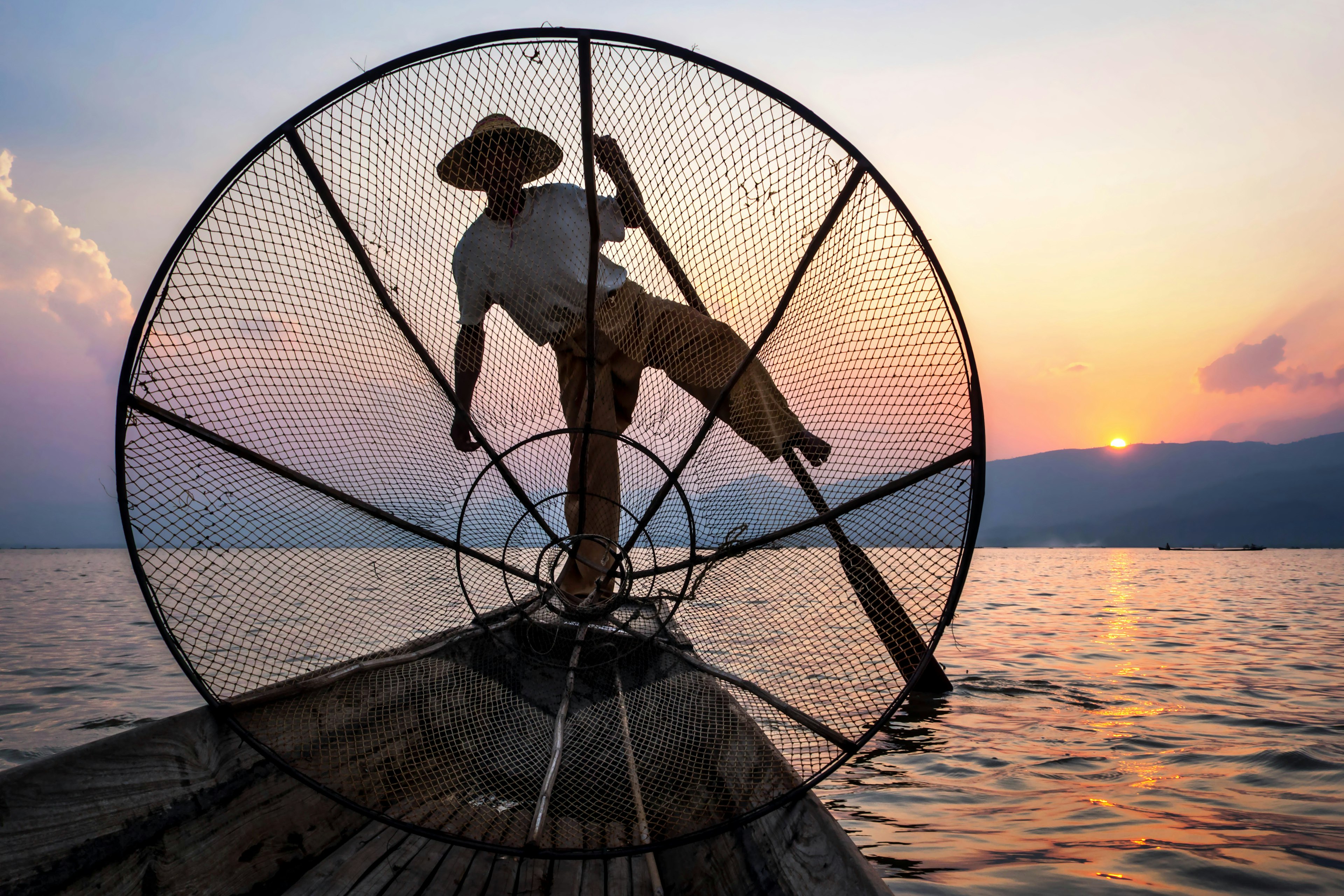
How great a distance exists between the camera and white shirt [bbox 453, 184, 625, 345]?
91.4 inches

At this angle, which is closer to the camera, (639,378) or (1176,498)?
(639,378)

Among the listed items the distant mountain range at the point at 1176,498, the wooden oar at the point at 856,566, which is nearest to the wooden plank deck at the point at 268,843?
the wooden oar at the point at 856,566

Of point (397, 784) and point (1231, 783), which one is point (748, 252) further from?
point (1231, 783)

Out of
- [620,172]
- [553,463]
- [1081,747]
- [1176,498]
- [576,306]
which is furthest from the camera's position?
[1176,498]

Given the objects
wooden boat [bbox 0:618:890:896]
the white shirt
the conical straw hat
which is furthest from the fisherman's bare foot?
the conical straw hat

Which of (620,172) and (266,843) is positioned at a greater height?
(620,172)

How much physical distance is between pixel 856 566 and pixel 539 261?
1335 millimetres

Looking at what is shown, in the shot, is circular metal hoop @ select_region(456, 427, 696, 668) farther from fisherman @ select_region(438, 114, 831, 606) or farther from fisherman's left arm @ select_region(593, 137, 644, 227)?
fisherman's left arm @ select_region(593, 137, 644, 227)

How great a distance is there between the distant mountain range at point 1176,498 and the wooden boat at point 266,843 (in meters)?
122

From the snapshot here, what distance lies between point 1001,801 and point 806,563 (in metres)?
1.16

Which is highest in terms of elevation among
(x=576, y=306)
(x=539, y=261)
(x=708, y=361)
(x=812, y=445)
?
(x=539, y=261)

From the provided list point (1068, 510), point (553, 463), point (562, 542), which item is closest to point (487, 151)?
point (553, 463)

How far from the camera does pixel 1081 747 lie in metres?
3.18

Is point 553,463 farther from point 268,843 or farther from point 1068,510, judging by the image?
point 1068,510
